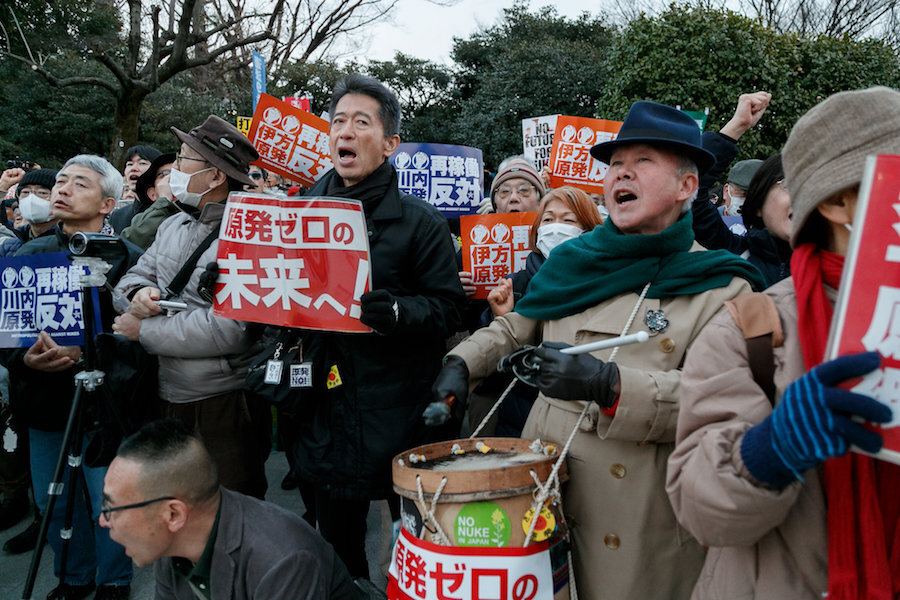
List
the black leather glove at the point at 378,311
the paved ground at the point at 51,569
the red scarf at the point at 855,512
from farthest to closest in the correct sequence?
the paved ground at the point at 51,569 → the black leather glove at the point at 378,311 → the red scarf at the point at 855,512

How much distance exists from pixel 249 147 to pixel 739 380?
2.86 m

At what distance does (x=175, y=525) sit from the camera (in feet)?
7.29

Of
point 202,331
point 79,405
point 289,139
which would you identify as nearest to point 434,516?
point 202,331

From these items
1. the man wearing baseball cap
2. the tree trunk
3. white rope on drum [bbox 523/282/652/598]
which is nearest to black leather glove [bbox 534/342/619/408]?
white rope on drum [bbox 523/282/652/598]

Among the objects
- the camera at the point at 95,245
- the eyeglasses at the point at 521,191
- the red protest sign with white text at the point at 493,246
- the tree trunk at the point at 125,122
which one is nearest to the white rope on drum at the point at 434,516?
the camera at the point at 95,245

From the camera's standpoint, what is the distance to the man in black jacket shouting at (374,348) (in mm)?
2662

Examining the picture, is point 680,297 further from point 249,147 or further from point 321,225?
point 249,147

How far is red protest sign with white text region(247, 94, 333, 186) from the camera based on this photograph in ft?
16.3

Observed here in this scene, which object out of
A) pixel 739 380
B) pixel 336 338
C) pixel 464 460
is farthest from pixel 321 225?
pixel 739 380

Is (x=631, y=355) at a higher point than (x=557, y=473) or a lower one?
higher

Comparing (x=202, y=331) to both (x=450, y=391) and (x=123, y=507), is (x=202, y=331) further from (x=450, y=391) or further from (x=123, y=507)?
(x=450, y=391)

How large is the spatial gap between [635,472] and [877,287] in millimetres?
979

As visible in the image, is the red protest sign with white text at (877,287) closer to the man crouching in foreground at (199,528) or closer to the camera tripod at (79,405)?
the man crouching in foreground at (199,528)

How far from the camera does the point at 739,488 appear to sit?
3.91 feet
